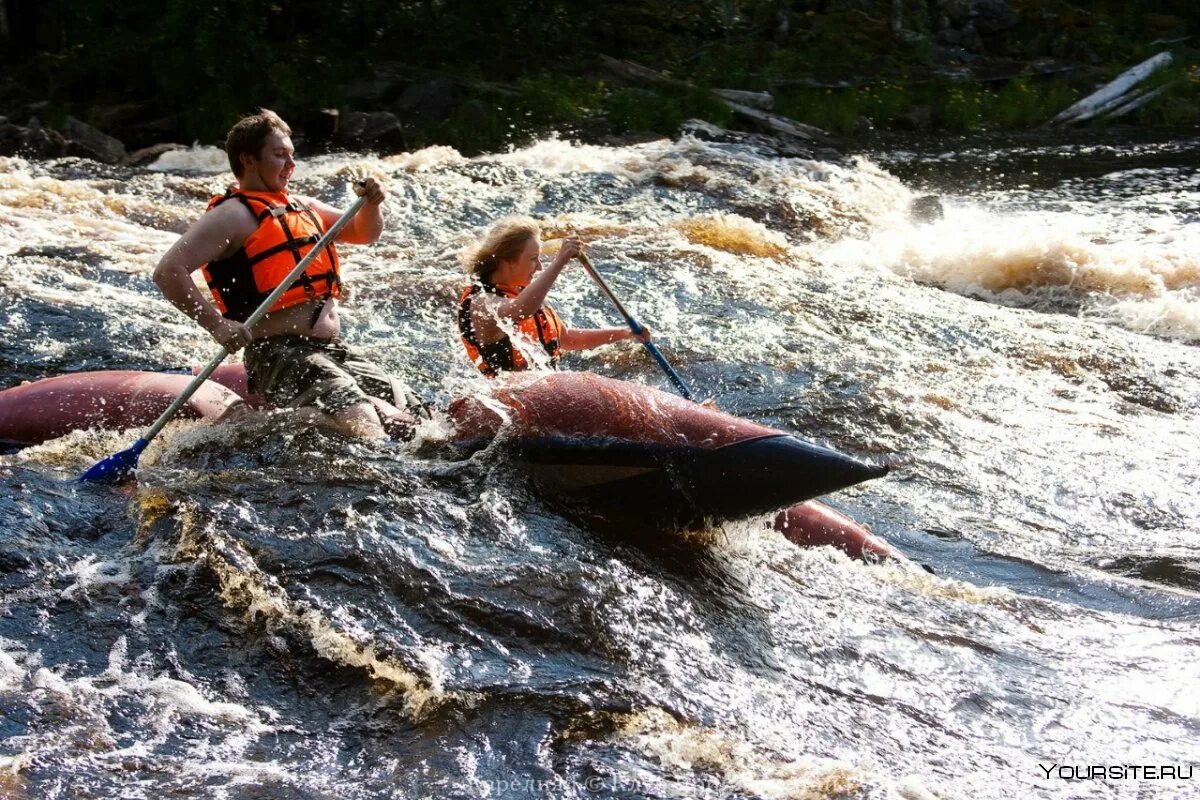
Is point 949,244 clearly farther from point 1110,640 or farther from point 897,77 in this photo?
point 897,77

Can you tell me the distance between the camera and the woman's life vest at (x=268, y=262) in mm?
4496

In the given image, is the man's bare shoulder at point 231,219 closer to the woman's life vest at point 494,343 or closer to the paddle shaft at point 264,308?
the paddle shaft at point 264,308

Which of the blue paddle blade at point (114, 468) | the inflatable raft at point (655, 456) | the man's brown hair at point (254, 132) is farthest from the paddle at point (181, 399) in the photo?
the inflatable raft at point (655, 456)

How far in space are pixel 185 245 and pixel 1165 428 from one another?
4519 millimetres

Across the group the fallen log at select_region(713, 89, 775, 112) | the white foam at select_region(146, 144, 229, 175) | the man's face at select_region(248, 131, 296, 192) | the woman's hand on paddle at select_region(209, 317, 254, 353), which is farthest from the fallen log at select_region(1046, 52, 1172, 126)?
the woman's hand on paddle at select_region(209, 317, 254, 353)

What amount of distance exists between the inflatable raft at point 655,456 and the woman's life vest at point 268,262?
2.42 ft

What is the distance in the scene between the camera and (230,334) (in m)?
4.25

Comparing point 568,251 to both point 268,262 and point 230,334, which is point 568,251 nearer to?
point 268,262

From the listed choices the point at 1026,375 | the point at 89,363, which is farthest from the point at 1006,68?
the point at 89,363

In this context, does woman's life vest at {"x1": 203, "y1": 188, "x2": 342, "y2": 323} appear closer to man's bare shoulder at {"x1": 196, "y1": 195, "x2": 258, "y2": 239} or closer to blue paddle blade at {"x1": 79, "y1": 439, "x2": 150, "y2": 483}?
man's bare shoulder at {"x1": 196, "y1": 195, "x2": 258, "y2": 239}

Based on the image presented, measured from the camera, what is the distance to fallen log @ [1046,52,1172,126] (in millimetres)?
16047

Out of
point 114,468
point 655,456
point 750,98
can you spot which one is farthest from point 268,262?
point 750,98

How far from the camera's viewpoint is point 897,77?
59.3 ft

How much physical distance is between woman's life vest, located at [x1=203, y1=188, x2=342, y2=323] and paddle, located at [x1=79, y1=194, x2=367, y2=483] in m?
0.06
